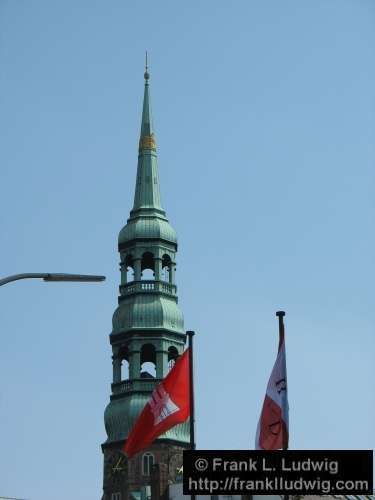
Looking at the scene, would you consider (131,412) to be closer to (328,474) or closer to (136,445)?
(136,445)

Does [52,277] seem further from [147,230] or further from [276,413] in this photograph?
[147,230]

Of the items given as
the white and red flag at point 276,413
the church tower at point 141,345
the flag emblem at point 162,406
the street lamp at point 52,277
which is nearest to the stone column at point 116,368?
the church tower at point 141,345

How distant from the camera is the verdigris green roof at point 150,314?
528 feet

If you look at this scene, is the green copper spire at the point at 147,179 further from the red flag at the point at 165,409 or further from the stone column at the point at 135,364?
the red flag at the point at 165,409

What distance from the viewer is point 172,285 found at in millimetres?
163375

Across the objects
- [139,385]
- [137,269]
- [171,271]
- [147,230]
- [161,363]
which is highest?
[147,230]

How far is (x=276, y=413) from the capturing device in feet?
238

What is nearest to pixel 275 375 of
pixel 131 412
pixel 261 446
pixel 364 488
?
pixel 261 446

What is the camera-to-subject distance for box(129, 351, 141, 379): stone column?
160 meters

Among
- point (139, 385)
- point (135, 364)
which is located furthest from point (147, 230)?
point (139, 385)

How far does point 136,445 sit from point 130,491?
284ft

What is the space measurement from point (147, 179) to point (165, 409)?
9261 centimetres

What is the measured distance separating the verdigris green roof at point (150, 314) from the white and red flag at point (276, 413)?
86529 millimetres

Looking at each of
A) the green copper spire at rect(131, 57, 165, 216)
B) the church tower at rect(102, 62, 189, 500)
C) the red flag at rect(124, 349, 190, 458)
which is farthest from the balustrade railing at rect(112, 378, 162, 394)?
the red flag at rect(124, 349, 190, 458)
